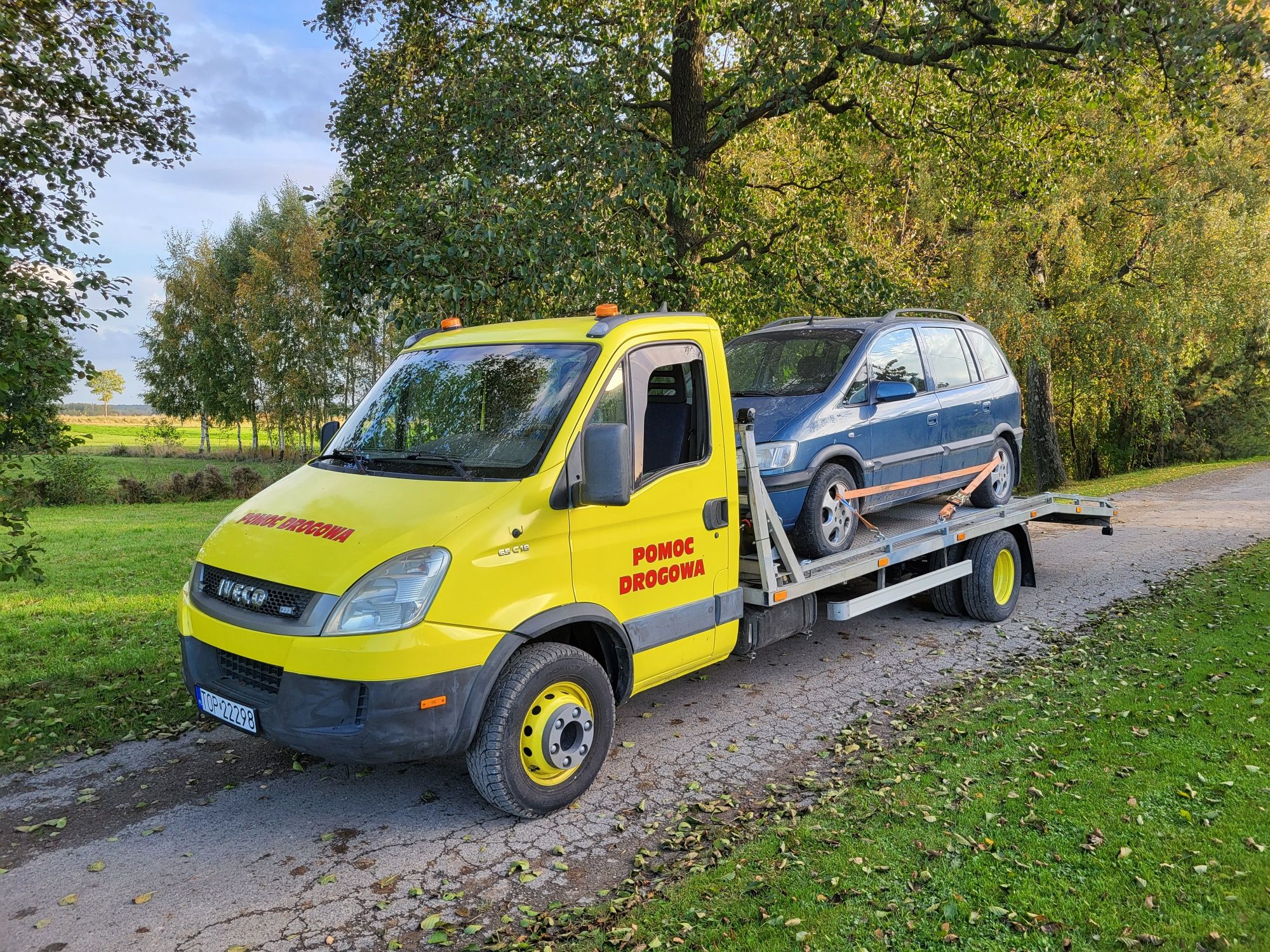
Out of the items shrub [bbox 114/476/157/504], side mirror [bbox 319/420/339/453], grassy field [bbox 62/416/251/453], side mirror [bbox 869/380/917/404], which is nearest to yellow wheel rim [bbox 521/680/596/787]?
side mirror [bbox 319/420/339/453]

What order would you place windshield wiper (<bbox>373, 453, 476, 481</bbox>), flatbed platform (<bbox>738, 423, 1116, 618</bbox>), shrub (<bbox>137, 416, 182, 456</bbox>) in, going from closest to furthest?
windshield wiper (<bbox>373, 453, 476, 481</bbox>)
flatbed platform (<bbox>738, 423, 1116, 618</bbox>)
shrub (<bbox>137, 416, 182, 456</bbox>)

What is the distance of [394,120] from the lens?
42.6ft

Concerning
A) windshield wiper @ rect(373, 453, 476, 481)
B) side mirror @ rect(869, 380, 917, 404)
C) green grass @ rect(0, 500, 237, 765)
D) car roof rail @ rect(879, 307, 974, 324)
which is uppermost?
car roof rail @ rect(879, 307, 974, 324)

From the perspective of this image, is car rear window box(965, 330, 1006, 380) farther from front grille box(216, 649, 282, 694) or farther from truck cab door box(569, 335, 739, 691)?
front grille box(216, 649, 282, 694)

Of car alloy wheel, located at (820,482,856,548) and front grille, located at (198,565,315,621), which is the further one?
car alloy wheel, located at (820,482,856,548)

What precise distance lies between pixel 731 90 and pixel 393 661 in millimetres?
10223

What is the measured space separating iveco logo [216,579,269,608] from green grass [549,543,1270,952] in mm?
1964

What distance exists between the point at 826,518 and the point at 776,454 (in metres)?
0.72

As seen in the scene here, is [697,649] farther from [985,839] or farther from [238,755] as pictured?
[238,755]

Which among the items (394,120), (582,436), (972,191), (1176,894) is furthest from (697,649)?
(972,191)

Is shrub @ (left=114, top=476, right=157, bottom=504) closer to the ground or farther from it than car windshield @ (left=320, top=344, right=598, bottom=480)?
closer to the ground

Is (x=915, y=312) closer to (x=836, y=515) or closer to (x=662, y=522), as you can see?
(x=836, y=515)

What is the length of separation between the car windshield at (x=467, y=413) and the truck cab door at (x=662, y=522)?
26 centimetres

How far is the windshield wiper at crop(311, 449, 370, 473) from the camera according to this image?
4969 mm
